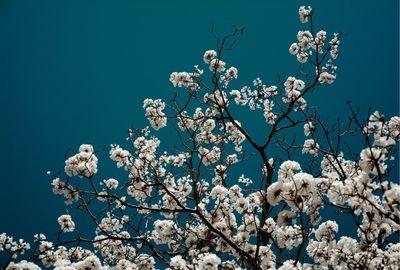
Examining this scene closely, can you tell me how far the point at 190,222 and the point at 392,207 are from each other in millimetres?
5205

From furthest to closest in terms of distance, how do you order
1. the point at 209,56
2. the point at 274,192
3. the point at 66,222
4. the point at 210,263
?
the point at 209,56, the point at 66,222, the point at 210,263, the point at 274,192

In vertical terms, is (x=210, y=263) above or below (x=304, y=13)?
below

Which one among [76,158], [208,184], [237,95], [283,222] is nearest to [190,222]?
[208,184]

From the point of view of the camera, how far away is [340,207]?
458 centimetres

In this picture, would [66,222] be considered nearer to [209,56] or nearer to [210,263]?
[210,263]

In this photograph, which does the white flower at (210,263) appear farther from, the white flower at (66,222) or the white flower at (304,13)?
the white flower at (304,13)

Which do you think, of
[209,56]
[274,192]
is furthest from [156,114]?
[274,192]

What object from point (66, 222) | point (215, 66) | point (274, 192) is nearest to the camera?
point (274, 192)

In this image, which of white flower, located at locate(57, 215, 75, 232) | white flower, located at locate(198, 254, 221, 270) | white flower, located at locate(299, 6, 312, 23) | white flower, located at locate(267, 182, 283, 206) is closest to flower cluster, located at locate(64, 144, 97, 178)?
white flower, located at locate(57, 215, 75, 232)

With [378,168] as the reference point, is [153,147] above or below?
above

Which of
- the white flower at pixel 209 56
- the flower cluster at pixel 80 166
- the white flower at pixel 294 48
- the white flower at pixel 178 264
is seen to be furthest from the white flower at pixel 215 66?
the white flower at pixel 178 264

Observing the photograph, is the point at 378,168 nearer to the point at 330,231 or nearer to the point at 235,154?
the point at 330,231

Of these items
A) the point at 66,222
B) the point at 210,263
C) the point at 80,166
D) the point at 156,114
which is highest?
the point at 156,114

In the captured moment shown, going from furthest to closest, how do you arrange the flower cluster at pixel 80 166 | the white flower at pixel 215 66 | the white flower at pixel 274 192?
1. the white flower at pixel 215 66
2. the flower cluster at pixel 80 166
3. the white flower at pixel 274 192
